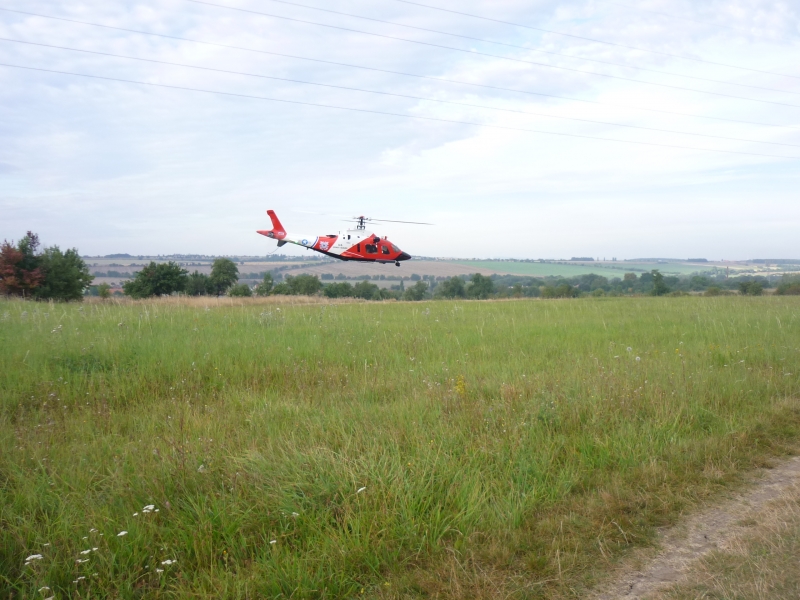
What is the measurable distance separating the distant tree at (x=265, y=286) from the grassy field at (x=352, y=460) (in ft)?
88.9

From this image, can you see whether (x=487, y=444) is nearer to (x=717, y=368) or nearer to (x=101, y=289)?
(x=717, y=368)

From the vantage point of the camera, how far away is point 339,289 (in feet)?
129

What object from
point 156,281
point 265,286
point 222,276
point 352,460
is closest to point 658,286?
point 265,286

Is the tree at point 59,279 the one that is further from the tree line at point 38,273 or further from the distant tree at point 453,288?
the distant tree at point 453,288

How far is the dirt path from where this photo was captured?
9.86ft

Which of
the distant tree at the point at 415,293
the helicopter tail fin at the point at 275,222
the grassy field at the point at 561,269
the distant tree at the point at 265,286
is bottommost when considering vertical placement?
the distant tree at the point at 415,293

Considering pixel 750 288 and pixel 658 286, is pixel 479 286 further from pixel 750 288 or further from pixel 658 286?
pixel 750 288

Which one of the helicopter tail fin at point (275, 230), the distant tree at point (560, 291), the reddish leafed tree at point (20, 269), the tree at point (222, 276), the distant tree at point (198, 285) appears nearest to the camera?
the reddish leafed tree at point (20, 269)

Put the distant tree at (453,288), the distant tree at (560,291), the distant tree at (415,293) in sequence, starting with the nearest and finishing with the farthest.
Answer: the distant tree at (415,293)
the distant tree at (560,291)
the distant tree at (453,288)

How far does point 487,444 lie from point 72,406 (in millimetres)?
4526

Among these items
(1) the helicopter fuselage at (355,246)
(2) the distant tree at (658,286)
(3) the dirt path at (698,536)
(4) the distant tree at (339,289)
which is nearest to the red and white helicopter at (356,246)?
(1) the helicopter fuselage at (355,246)

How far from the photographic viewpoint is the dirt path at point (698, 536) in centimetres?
301

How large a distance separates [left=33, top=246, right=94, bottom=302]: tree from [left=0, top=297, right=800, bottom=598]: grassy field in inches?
831

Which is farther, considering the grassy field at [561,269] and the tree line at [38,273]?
the grassy field at [561,269]
